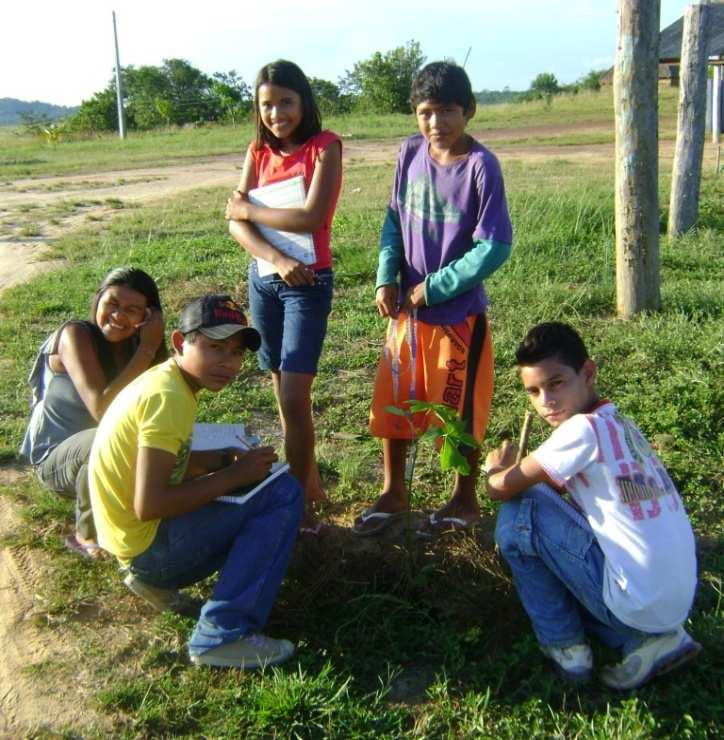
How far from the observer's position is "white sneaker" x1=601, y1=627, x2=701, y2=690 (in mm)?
2494

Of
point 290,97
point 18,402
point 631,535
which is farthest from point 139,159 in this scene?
point 631,535

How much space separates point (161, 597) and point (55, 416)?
0.96 m

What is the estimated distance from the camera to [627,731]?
2332mm

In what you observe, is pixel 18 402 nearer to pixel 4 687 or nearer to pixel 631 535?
pixel 4 687

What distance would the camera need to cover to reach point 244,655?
270 centimetres

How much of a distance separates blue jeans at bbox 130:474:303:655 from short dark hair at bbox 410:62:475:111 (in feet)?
4.80

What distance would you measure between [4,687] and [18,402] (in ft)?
8.16

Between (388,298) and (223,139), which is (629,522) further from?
(223,139)

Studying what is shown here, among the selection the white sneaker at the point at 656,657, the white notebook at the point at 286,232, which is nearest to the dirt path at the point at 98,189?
the white notebook at the point at 286,232

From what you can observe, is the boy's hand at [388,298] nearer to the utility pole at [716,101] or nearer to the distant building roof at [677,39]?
the utility pole at [716,101]

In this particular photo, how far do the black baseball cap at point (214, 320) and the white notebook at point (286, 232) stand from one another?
609 millimetres

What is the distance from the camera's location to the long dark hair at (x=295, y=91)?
127 inches

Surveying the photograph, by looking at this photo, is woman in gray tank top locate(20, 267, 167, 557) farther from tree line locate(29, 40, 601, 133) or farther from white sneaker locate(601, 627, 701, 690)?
tree line locate(29, 40, 601, 133)

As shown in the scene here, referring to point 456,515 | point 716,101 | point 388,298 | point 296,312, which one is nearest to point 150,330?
point 296,312
